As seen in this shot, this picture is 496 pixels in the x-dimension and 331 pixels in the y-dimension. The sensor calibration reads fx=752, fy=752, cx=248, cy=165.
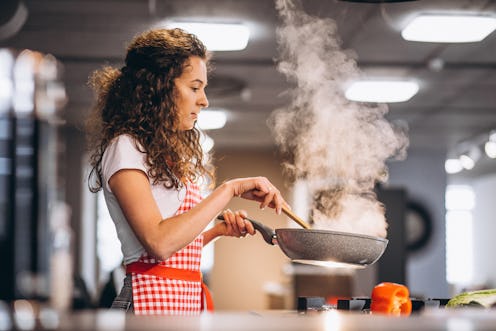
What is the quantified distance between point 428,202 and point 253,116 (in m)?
3.70

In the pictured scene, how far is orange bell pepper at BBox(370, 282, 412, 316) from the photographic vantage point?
6.10 feet

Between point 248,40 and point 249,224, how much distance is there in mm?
4002

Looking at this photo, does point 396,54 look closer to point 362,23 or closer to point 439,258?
point 362,23

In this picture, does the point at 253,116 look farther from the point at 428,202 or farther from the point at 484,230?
the point at 484,230

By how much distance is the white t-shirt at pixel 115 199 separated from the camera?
1.84 m

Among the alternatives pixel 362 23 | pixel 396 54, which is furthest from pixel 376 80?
pixel 362 23

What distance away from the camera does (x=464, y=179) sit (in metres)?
15.5

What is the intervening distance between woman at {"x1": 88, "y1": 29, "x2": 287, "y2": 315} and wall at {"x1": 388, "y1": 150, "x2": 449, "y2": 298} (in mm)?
9544

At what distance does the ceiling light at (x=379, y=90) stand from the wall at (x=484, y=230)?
862cm

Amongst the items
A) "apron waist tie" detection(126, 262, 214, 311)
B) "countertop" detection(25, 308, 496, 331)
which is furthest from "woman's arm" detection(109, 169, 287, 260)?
"countertop" detection(25, 308, 496, 331)

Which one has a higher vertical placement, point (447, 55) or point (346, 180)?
point (447, 55)

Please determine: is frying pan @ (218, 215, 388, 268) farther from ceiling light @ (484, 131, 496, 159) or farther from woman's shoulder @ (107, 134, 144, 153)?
ceiling light @ (484, 131, 496, 159)

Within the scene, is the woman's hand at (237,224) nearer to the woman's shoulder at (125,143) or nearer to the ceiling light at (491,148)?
the woman's shoulder at (125,143)

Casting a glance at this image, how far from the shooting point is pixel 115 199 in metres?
1.90
